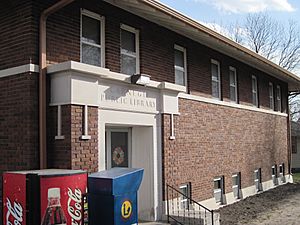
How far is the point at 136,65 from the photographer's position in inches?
392

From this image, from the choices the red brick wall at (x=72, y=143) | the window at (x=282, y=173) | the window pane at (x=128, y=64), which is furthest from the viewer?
the window at (x=282, y=173)

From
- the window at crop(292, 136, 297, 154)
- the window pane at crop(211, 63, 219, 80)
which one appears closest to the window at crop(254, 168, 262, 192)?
the window pane at crop(211, 63, 219, 80)

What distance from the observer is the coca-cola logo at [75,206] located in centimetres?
528

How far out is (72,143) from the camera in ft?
23.5

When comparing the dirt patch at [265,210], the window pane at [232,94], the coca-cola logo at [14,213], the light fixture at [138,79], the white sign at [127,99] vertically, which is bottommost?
the dirt patch at [265,210]

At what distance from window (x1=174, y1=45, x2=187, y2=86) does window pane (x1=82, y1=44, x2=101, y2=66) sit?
3.20 metres

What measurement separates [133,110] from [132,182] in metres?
2.87

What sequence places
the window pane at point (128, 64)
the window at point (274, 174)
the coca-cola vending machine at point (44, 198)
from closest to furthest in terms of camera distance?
the coca-cola vending machine at point (44, 198), the window pane at point (128, 64), the window at point (274, 174)

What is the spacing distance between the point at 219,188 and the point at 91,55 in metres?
6.89

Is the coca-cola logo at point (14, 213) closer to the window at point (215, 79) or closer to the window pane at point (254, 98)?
the window at point (215, 79)

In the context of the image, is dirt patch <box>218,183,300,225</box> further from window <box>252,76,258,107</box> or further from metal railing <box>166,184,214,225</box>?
window <box>252,76,258,107</box>

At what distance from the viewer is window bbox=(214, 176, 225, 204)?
13.1 meters

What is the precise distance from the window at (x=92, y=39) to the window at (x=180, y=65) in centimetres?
315

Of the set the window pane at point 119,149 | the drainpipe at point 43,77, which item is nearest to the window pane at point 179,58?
the window pane at point 119,149
